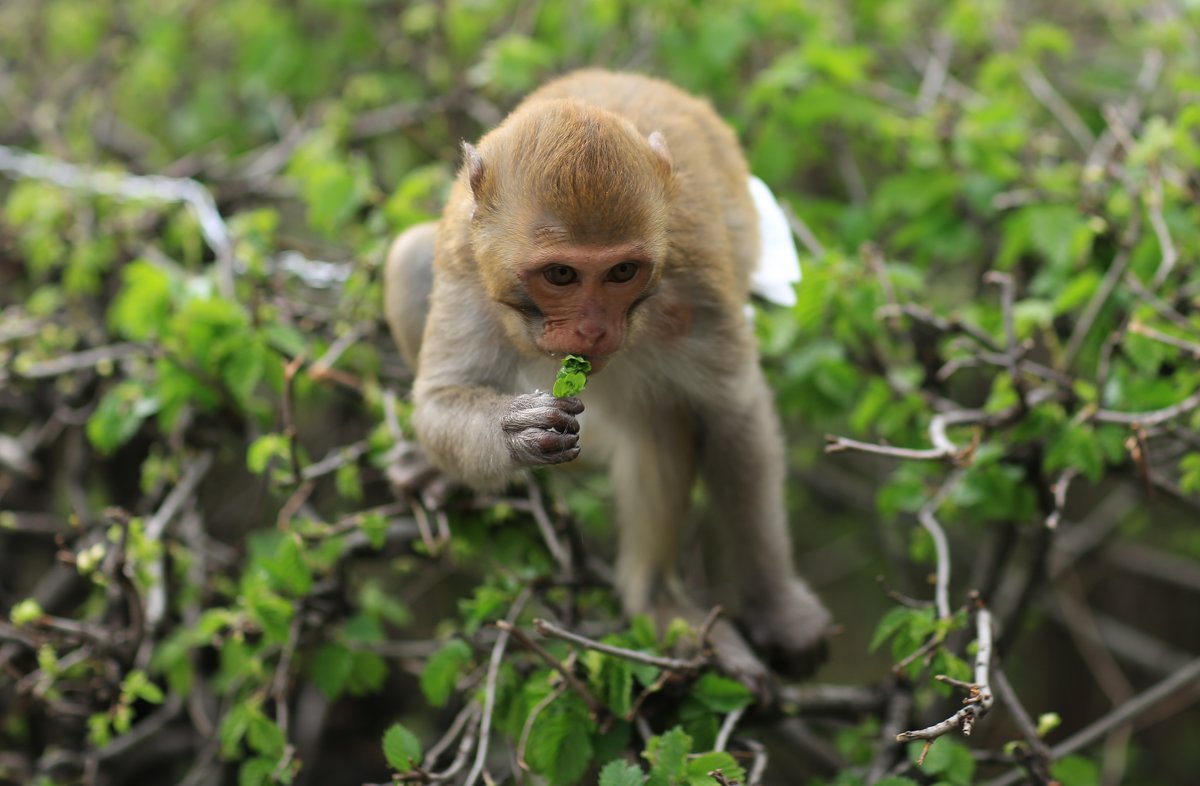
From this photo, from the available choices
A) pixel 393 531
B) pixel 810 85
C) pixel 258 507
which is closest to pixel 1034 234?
pixel 810 85

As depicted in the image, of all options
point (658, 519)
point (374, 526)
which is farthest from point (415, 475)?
point (658, 519)

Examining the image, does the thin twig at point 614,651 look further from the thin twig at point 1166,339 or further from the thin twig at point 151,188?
the thin twig at point 151,188

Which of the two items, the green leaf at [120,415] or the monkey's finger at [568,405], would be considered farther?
the green leaf at [120,415]

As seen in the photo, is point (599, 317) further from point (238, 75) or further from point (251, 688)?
point (238, 75)

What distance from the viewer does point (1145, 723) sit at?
17.2ft

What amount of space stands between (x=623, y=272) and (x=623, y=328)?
0.18 m

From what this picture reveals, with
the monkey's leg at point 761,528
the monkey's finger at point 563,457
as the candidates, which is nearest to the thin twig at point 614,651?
the monkey's finger at point 563,457

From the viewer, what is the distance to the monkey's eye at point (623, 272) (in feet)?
10.4

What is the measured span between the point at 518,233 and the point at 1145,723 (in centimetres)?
418

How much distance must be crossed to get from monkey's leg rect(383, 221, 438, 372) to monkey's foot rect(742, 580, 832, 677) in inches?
73.4

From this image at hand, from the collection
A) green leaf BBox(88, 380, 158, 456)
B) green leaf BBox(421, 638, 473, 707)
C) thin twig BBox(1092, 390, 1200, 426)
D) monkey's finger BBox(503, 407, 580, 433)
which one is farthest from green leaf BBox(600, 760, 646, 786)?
green leaf BBox(88, 380, 158, 456)

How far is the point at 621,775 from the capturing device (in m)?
2.87

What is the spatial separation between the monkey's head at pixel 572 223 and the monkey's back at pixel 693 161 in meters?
0.43

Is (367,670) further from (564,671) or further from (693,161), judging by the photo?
(693,161)
